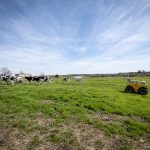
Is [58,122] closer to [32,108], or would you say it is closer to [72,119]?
[72,119]

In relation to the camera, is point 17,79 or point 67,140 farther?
point 17,79

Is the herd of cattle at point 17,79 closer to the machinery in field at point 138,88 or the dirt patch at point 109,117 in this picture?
Answer: the machinery in field at point 138,88

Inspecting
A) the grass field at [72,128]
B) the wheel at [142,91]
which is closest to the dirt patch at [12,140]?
the grass field at [72,128]

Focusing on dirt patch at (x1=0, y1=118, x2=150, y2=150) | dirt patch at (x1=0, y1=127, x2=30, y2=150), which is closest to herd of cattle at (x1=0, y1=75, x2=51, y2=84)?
dirt patch at (x1=0, y1=127, x2=30, y2=150)

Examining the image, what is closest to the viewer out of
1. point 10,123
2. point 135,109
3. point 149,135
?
point 149,135

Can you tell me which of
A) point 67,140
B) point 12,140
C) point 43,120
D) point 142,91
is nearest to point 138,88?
point 142,91

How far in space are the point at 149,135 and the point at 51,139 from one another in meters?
5.06

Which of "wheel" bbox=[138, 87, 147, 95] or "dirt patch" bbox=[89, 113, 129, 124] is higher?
"wheel" bbox=[138, 87, 147, 95]

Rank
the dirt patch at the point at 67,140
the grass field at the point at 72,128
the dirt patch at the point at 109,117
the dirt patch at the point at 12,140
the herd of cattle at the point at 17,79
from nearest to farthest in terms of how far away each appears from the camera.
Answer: the dirt patch at the point at 12,140, the dirt patch at the point at 67,140, the grass field at the point at 72,128, the dirt patch at the point at 109,117, the herd of cattle at the point at 17,79

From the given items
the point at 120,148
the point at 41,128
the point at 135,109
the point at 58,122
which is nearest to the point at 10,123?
the point at 41,128

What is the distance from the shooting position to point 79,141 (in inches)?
360

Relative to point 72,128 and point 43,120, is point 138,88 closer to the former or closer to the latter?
point 43,120

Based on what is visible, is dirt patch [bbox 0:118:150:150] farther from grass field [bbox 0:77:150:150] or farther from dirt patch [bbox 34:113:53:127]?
dirt patch [bbox 34:113:53:127]

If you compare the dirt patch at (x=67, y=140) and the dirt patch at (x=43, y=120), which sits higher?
the dirt patch at (x=43, y=120)
